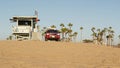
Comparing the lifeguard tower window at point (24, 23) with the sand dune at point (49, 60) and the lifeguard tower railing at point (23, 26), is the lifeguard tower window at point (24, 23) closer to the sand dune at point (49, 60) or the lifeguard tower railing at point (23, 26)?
the lifeguard tower railing at point (23, 26)

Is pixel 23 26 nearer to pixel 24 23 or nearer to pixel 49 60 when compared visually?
pixel 24 23

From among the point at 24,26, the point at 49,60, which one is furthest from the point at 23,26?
the point at 49,60

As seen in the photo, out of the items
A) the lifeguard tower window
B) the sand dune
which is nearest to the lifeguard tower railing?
the lifeguard tower window

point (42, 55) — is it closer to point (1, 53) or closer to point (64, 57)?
point (64, 57)

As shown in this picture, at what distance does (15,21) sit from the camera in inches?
1609

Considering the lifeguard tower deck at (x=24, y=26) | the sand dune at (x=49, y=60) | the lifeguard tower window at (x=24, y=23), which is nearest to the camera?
the sand dune at (x=49, y=60)

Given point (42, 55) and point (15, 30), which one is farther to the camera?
point (15, 30)

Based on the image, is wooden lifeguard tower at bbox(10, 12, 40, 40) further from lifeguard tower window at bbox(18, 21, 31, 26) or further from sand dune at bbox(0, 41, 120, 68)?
sand dune at bbox(0, 41, 120, 68)

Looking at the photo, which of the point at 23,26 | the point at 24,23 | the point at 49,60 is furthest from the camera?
the point at 24,23

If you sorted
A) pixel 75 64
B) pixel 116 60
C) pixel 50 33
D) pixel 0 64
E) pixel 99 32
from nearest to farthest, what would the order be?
pixel 0 64
pixel 75 64
pixel 116 60
pixel 50 33
pixel 99 32

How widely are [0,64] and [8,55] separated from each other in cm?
265

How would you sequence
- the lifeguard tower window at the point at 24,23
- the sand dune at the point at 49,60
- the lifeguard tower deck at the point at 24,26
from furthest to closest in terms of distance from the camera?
1. the lifeguard tower window at the point at 24,23
2. the lifeguard tower deck at the point at 24,26
3. the sand dune at the point at 49,60

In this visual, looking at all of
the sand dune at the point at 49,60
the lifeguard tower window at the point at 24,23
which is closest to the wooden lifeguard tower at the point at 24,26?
the lifeguard tower window at the point at 24,23

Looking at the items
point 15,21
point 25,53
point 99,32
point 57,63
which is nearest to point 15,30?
point 15,21
